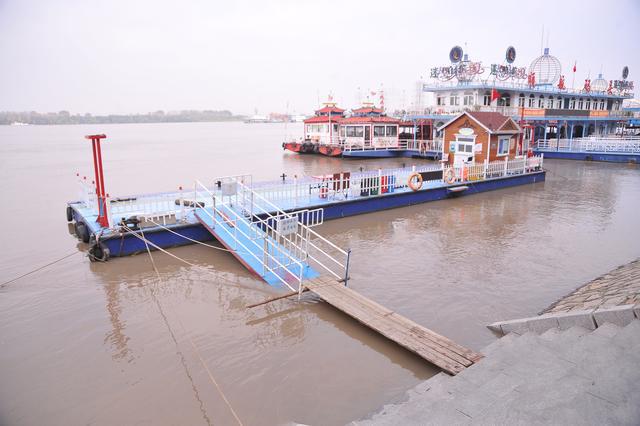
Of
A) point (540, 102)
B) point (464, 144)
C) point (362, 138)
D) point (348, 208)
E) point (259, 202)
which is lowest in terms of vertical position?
point (348, 208)

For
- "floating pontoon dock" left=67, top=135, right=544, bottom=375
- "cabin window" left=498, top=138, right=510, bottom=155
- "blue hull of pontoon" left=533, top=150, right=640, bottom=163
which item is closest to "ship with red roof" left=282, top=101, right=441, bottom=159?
"blue hull of pontoon" left=533, top=150, right=640, bottom=163

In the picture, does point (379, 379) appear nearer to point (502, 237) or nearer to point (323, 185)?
point (502, 237)

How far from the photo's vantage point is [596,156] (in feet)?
112

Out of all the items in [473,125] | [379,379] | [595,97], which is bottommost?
[379,379]

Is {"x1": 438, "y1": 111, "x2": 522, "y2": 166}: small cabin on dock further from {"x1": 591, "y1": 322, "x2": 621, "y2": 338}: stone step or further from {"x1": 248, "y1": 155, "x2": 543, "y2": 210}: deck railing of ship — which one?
{"x1": 591, "y1": 322, "x2": 621, "y2": 338}: stone step

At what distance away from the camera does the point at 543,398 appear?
425 cm

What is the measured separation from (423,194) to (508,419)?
14.6 metres

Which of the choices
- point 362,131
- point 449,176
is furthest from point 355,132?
point 449,176

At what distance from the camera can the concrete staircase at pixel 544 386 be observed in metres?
3.92

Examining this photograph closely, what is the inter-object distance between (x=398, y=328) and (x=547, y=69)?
165ft

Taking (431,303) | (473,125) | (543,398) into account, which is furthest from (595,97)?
(543,398)

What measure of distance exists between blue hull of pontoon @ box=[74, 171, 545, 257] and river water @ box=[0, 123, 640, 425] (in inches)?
14.4

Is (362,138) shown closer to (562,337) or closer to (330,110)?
(330,110)

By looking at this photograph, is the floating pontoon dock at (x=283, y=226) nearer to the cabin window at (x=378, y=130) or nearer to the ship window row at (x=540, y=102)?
the cabin window at (x=378, y=130)
